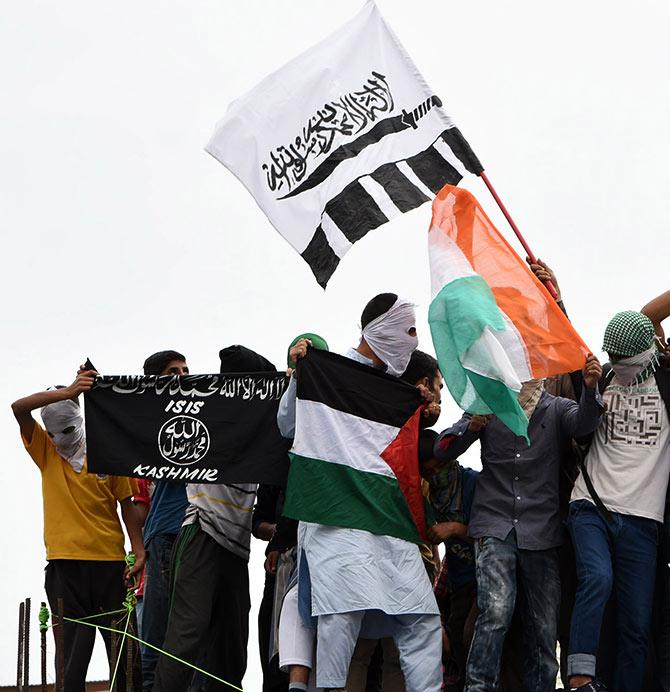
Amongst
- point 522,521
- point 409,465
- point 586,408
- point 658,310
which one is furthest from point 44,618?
point 658,310

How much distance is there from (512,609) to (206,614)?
202 centimetres

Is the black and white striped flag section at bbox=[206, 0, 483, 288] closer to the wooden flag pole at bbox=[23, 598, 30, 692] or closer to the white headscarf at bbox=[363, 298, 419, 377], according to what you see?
the white headscarf at bbox=[363, 298, 419, 377]

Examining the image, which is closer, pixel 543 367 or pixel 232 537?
pixel 543 367

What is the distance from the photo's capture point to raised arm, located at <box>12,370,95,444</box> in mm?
8891

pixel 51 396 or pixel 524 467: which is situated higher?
pixel 51 396

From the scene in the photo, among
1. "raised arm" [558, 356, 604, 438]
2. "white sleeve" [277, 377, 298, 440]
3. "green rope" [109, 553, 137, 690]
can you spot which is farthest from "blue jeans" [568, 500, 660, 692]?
"green rope" [109, 553, 137, 690]

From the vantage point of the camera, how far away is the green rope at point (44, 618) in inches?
353

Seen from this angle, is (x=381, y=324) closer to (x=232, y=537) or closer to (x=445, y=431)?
(x=445, y=431)

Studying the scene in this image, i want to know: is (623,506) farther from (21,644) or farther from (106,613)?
(21,644)

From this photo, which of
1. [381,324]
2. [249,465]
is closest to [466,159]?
[381,324]

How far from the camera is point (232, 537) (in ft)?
28.2

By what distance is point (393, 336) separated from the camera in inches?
319

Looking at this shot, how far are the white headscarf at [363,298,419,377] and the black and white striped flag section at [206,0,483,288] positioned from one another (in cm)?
69

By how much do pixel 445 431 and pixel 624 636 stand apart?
160cm
